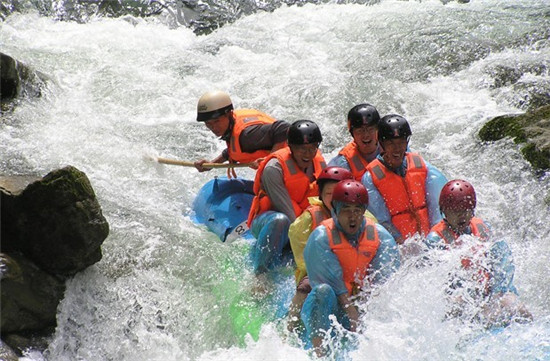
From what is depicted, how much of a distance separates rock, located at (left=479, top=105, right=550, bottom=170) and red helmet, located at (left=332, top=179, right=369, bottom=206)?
10.3 feet

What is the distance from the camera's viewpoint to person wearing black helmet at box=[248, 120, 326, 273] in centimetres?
581

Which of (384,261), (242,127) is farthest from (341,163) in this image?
(384,261)

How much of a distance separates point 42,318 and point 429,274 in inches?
98.5

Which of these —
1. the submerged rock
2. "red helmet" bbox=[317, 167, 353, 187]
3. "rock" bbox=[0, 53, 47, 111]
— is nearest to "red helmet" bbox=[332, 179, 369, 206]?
"red helmet" bbox=[317, 167, 353, 187]

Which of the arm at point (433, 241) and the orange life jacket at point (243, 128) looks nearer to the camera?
the arm at point (433, 241)

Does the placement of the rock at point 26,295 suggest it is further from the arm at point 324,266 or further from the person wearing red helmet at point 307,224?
the arm at point 324,266

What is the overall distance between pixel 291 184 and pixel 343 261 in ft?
4.20

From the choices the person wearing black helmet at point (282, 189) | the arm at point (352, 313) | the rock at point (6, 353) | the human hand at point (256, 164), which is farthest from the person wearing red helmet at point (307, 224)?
the rock at point (6, 353)

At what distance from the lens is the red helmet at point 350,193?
185 inches

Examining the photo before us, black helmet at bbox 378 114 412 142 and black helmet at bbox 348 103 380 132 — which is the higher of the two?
black helmet at bbox 378 114 412 142

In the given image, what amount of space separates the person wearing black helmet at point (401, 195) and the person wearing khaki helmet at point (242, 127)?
3.63 ft

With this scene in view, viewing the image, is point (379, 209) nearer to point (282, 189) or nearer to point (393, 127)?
point (393, 127)

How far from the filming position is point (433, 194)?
18.7ft

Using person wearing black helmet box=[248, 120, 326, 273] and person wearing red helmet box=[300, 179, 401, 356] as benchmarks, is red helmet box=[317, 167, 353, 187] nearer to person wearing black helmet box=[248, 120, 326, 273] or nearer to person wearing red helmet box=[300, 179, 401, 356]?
person wearing red helmet box=[300, 179, 401, 356]
